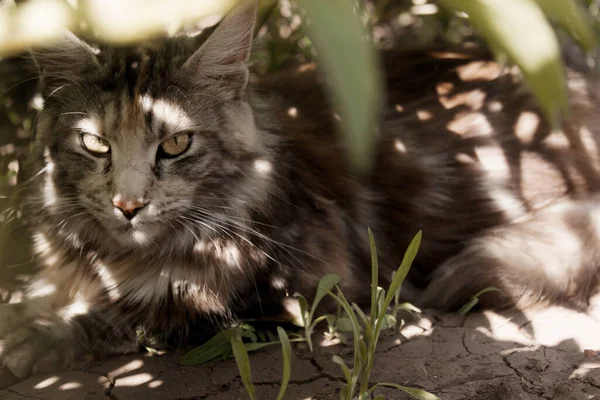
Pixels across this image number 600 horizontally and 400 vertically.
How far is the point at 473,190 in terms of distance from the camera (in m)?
2.56

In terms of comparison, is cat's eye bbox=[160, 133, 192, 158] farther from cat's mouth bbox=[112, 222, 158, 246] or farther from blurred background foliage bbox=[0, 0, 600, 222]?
blurred background foliage bbox=[0, 0, 600, 222]

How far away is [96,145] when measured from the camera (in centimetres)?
185

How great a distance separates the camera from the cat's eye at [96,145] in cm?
185

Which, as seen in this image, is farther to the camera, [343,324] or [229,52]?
[343,324]

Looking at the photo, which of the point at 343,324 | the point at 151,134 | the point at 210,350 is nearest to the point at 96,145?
the point at 151,134

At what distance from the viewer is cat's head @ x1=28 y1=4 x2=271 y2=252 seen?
1794mm

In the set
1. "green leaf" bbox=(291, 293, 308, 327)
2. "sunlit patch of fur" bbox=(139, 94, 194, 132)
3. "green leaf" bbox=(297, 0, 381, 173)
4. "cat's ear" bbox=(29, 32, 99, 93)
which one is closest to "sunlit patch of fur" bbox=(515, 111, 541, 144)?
"green leaf" bbox=(291, 293, 308, 327)

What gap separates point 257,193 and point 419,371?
0.69 meters

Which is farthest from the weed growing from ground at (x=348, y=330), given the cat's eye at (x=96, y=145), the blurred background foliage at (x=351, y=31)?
the blurred background foliage at (x=351, y=31)

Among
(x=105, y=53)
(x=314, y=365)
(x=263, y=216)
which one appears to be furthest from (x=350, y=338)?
(x=105, y=53)

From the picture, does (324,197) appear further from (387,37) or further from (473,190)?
(387,37)

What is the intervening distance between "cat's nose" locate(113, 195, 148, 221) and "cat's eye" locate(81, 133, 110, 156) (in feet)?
0.56

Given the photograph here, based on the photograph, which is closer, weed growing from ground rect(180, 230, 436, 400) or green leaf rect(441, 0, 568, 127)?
green leaf rect(441, 0, 568, 127)

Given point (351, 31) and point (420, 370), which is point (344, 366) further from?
point (351, 31)
